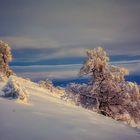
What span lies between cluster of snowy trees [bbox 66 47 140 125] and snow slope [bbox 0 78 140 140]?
1365cm

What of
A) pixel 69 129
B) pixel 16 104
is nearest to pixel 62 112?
pixel 16 104

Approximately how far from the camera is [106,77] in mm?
24359

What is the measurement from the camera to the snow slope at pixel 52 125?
7.23 metres

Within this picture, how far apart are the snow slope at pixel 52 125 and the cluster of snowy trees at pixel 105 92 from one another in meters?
13.7

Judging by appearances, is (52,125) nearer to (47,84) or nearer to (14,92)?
(14,92)

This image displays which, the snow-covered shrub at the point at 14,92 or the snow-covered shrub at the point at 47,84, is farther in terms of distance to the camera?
the snow-covered shrub at the point at 47,84

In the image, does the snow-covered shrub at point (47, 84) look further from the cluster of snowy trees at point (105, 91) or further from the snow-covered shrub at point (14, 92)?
the snow-covered shrub at point (14, 92)

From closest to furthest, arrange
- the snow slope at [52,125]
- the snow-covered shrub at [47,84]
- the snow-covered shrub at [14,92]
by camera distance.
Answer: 1. the snow slope at [52,125]
2. the snow-covered shrub at [14,92]
3. the snow-covered shrub at [47,84]

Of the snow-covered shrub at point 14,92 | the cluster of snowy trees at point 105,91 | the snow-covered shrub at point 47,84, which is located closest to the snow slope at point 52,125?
the snow-covered shrub at point 14,92

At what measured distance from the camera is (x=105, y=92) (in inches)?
952

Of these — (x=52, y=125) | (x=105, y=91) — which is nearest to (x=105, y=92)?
(x=105, y=91)

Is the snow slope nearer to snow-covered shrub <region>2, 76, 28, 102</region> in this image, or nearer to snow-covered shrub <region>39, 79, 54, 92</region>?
snow-covered shrub <region>2, 76, 28, 102</region>

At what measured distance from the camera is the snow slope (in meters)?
7.23

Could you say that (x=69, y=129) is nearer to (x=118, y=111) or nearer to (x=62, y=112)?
(x=62, y=112)
